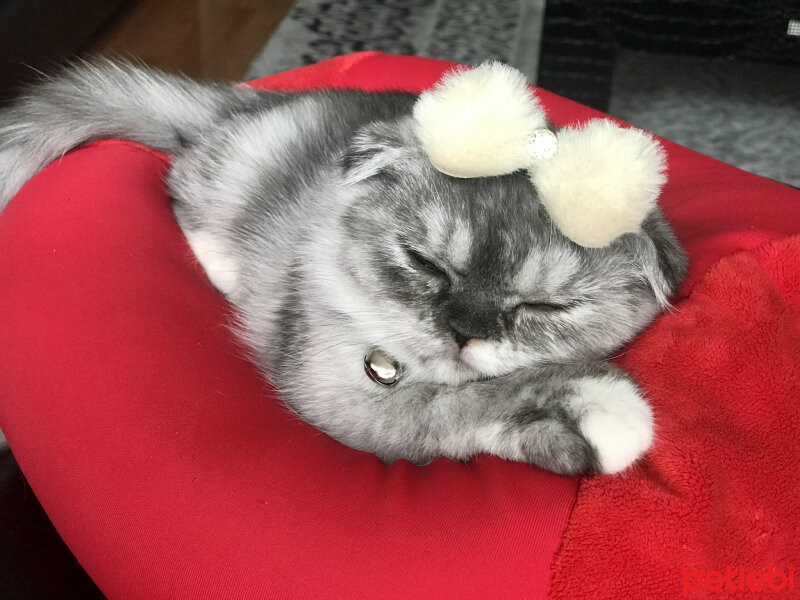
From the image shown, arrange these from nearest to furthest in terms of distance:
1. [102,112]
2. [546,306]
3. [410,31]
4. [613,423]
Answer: [613,423] → [546,306] → [102,112] → [410,31]

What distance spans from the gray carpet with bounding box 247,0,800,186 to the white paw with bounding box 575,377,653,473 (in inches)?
73.8

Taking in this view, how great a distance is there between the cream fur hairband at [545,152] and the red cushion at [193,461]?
35 centimetres

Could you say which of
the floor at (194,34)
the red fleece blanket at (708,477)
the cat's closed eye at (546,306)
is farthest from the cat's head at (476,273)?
the floor at (194,34)

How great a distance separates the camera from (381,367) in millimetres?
1071

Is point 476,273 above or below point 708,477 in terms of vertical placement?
above

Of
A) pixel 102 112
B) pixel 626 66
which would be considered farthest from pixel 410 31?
pixel 102 112

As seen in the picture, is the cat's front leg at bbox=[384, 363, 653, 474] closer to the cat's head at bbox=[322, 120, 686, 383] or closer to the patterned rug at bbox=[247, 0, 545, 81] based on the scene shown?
the cat's head at bbox=[322, 120, 686, 383]

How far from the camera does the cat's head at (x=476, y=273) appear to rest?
963mm

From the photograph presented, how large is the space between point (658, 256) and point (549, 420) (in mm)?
305

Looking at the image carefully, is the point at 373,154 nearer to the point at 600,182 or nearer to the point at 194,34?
the point at 600,182

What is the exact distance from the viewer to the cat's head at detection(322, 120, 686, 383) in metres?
0.96

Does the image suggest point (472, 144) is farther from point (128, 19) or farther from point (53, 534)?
point (128, 19)

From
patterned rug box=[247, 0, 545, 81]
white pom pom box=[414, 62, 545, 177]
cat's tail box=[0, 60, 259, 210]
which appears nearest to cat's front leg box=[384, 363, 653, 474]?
white pom pom box=[414, 62, 545, 177]

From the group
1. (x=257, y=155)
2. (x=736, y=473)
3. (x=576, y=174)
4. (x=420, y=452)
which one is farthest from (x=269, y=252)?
(x=736, y=473)
